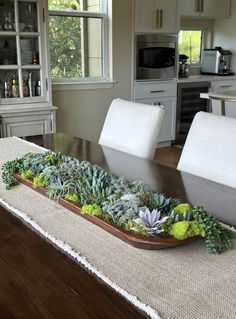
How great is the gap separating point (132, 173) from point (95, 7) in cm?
326

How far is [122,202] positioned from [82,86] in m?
3.37

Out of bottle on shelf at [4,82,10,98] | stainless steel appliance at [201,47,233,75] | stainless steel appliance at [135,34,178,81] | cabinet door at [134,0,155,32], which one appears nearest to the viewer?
bottle on shelf at [4,82,10,98]

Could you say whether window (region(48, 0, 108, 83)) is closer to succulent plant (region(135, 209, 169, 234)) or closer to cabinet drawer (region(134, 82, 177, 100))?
cabinet drawer (region(134, 82, 177, 100))

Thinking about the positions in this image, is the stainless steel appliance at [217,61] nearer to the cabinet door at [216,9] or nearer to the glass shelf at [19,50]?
the cabinet door at [216,9]

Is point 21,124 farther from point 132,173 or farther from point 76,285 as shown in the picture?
point 76,285

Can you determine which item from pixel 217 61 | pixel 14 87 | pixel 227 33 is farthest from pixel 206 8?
pixel 14 87

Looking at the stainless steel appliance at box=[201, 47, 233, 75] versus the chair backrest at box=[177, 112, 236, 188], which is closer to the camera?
the chair backrest at box=[177, 112, 236, 188]

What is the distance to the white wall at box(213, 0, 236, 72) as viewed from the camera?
17.9 ft

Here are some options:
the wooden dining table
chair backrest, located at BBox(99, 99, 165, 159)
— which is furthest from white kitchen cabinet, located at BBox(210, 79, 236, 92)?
the wooden dining table

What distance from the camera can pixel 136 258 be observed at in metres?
0.97

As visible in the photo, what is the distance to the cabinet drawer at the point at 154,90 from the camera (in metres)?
4.75

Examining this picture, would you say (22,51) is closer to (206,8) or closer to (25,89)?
(25,89)

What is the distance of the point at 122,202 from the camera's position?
1.14 m

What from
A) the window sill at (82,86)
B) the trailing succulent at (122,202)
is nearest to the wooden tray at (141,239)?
the trailing succulent at (122,202)
